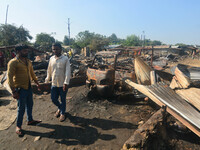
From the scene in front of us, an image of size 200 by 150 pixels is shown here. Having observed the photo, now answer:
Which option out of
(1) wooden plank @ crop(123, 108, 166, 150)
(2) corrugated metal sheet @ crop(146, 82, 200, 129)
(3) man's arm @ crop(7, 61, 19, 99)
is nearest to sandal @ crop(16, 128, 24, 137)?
(3) man's arm @ crop(7, 61, 19, 99)

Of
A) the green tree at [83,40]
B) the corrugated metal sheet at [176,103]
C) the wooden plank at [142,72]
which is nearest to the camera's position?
the corrugated metal sheet at [176,103]

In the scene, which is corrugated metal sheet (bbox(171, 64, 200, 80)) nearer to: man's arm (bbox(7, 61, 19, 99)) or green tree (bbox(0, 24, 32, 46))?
man's arm (bbox(7, 61, 19, 99))

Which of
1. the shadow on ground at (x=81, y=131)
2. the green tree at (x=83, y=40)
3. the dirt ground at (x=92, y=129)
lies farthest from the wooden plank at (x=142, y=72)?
the green tree at (x=83, y=40)

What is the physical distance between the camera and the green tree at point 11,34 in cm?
2280

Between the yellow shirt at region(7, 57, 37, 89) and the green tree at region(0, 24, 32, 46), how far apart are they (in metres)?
25.0

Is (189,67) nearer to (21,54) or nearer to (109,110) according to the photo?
(109,110)

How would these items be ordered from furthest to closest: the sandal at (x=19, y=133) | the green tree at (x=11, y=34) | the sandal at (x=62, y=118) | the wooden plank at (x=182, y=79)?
the green tree at (x=11, y=34) < the wooden plank at (x=182, y=79) < the sandal at (x=62, y=118) < the sandal at (x=19, y=133)

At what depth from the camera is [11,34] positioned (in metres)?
23.6

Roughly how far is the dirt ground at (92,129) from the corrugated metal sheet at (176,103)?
49 centimetres

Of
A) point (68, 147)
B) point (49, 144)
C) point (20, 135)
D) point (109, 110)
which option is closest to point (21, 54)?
point (20, 135)

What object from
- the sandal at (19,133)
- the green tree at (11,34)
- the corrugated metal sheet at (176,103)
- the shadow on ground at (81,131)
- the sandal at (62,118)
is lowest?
the shadow on ground at (81,131)

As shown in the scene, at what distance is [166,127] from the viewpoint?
284 centimetres

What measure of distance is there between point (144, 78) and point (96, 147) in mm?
3394

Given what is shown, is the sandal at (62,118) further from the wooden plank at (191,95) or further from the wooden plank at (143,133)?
the wooden plank at (191,95)
